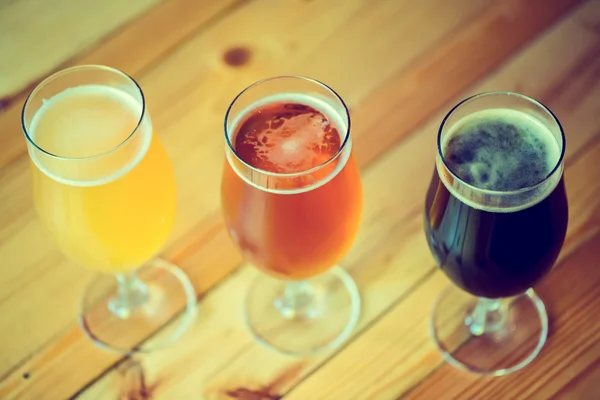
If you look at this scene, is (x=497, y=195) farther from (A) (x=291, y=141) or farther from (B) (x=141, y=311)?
(B) (x=141, y=311)

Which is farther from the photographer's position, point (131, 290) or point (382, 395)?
point (131, 290)

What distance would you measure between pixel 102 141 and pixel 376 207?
0.38 metres

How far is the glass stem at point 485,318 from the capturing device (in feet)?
3.08

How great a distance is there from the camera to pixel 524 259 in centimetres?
74

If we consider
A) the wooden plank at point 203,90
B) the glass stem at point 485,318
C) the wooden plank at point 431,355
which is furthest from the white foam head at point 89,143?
the glass stem at point 485,318

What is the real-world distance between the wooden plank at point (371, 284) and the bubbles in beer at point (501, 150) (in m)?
0.24

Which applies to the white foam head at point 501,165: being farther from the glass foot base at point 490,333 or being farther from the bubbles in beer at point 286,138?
the glass foot base at point 490,333

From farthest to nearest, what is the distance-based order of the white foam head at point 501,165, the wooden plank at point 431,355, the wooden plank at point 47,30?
1. the wooden plank at point 47,30
2. the wooden plank at point 431,355
3. the white foam head at point 501,165

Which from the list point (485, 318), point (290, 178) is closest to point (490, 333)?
point (485, 318)

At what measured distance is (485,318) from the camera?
3.07 ft

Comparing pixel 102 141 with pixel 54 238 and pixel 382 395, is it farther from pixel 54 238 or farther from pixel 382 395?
pixel 382 395

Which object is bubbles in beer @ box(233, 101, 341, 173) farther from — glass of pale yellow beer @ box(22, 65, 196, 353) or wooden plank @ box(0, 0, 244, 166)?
wooden plank @ box(0, 0, 244, 166)

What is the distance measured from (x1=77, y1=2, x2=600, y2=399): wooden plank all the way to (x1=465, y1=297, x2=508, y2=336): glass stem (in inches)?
2.4

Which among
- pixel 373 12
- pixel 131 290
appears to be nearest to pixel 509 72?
pixel 373 12
